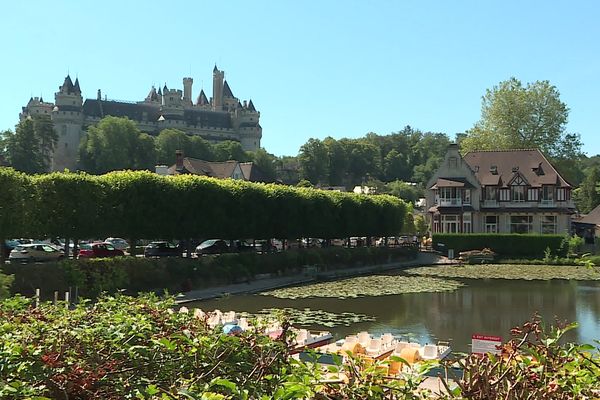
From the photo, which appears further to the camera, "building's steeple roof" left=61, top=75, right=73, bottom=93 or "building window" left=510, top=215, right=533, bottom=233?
"building's steeple roof" left=61, top=75, right=73, bottom=93

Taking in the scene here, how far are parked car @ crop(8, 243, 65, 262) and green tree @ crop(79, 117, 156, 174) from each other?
2646 inches

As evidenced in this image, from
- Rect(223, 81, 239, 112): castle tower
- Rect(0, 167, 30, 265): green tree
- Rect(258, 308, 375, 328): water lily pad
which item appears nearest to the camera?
Rect(258, 308, 375, 328): water lily pad

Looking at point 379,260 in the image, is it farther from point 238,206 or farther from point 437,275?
point 238,206

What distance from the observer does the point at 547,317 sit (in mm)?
25219

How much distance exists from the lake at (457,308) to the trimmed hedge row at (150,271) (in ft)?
11.0

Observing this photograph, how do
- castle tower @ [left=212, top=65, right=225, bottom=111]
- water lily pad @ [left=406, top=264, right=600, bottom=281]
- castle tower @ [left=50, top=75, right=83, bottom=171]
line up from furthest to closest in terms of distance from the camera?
1. castle tower @ [left=212, top=65, right=225, bottom=111]
2. castle tower @ [left=50, top=75, right=83, bottom=171]
3. water lily pad @ [left=406, top=264, right=600, bottom=281]

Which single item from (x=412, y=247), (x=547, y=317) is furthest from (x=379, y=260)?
(x=547, y=317)

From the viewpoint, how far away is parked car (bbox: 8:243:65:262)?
3634cm

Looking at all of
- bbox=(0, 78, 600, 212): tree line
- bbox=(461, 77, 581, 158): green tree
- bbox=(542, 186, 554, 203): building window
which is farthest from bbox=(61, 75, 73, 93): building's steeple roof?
bbox=(542, 186, 554, 203): building window

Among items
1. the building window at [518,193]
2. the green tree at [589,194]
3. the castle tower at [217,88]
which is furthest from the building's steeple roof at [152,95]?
the building window at [518,193]

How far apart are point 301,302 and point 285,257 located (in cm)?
1171

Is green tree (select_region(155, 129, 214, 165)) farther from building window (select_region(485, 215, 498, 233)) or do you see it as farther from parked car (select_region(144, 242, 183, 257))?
parked car (select_region(144, 242, 183, 257))

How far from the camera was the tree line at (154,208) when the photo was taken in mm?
28688

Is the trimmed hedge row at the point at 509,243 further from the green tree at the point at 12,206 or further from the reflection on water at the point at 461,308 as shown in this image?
the green tree at the point at 12,206
